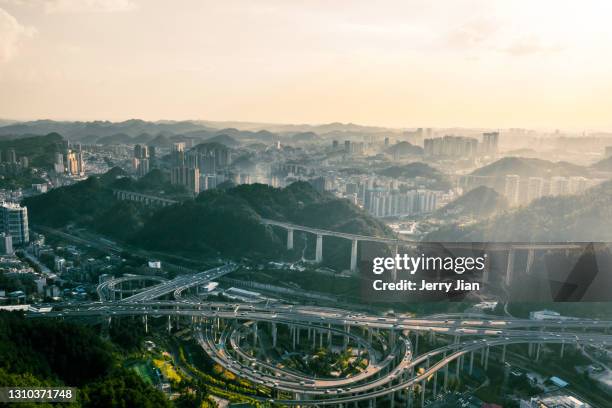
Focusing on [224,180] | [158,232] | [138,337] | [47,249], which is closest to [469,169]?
[224,180]

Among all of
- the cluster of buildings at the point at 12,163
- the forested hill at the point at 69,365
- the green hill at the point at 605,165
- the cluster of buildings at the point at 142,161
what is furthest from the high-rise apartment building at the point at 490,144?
the forested hill at the point at 69,365

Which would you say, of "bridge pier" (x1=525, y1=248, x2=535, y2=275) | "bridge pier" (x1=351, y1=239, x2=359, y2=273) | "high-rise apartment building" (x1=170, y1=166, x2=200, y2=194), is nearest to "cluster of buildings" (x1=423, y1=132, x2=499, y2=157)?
"high-rise apartment building" (x1=170, y1=166, x2=200, y2=194)

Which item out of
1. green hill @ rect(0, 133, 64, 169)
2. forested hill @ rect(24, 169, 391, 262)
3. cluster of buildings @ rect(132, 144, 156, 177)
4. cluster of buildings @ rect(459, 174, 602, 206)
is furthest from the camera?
cluster of buildings @ rect(132, 144, 156, 177)

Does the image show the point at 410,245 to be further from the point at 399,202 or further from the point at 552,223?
the point at 399,202

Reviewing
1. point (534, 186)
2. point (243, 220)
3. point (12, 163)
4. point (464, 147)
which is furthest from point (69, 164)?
point (464, 147)

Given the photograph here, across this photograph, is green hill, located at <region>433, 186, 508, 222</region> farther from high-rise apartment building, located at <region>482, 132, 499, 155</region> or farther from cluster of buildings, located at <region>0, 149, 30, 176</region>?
cluster of buildings, located at <region>0, 149, 30, 176</region>

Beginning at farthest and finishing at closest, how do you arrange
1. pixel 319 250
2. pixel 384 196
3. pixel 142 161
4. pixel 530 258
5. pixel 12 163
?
pixel 142 161 < pixel 12 163 < pixel 384 196 < pixel 319 250 < pixel 530 258

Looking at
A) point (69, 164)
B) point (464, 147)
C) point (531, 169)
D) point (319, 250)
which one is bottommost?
point (319, 250)
